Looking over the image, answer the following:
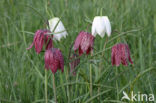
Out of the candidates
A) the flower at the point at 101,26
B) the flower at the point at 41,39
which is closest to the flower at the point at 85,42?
the flower at the point at 101,26

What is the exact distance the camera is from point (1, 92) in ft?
5.42

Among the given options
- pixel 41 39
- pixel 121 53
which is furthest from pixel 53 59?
pixel 121 53

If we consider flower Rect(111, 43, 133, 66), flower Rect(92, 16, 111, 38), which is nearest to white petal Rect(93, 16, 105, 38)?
flower Rect(92, 16, 111, 38)

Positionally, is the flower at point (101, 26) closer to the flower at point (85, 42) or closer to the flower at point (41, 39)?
the flower at point (85, 42)

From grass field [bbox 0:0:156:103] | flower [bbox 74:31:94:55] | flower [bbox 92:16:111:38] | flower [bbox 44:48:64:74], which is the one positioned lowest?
grass field [bbox 0:0:156:103]

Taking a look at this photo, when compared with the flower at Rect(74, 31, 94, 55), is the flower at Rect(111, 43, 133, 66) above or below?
below

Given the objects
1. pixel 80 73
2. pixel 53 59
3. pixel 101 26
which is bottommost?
pixel 80 73

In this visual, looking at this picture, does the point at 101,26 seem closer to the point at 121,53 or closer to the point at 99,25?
the point at 99,25

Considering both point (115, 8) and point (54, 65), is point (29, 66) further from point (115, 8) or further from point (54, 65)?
point (115, 8)

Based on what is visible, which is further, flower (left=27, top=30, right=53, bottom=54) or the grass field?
the grass field

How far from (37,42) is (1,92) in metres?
0.54

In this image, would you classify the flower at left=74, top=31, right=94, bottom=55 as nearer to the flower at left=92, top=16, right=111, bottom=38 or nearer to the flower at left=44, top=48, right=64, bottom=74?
the flower at left=92, top=16, right=111, bottom=38

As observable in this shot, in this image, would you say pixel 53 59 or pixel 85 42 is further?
pixel 85 42

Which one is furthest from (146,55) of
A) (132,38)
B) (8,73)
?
(8,73)
